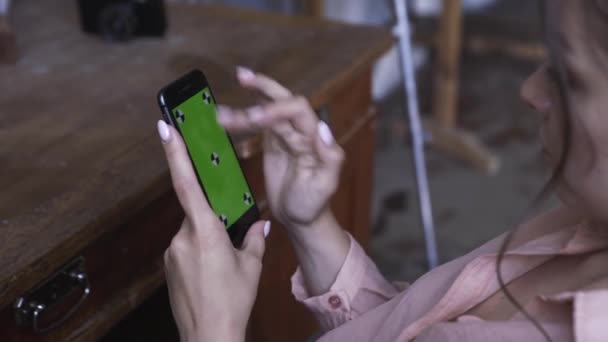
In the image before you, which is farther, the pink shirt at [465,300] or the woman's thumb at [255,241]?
the woman's thumb at [255,241]

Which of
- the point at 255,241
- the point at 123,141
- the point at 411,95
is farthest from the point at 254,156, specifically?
the point at 411,95

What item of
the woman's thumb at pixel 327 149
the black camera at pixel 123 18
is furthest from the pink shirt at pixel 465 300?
the black camera at pixel 123 18

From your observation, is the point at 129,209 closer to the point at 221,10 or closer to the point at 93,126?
the point at 93,126

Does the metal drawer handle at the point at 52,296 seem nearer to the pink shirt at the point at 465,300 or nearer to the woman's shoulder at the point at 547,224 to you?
the pink shirt at the point at 465,300

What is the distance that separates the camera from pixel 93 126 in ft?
2.99

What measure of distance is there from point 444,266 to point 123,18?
65 centimetres

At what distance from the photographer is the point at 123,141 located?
0.88m

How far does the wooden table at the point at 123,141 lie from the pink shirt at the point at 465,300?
20 centimetres

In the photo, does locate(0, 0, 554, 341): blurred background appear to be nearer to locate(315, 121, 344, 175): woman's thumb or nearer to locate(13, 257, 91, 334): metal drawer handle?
locate(13, 257, 91, 334): metal drawer handle

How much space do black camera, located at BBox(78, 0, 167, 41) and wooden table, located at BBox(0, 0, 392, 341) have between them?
0.07 feet

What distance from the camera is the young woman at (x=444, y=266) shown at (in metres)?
0.54

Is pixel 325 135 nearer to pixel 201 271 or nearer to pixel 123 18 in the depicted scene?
pixel 201 271

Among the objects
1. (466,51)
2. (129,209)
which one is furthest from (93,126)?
(466,51)

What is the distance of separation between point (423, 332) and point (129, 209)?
0.31m
